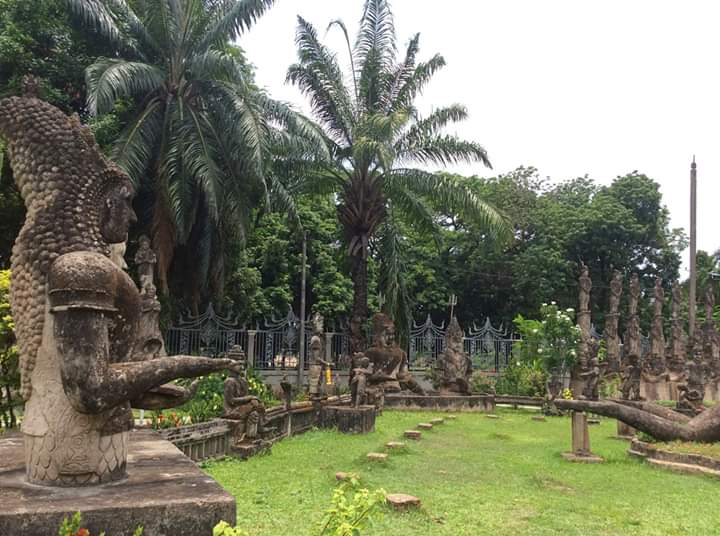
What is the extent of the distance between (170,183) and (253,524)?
9.83 meters

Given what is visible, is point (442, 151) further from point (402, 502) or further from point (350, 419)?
point (402, 502)

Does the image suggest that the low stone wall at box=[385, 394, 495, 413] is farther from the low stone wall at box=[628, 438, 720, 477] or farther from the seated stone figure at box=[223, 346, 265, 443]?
the seated stone figure at box=[223, 346, 265, 443]

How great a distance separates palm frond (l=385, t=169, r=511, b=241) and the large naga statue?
1369cm

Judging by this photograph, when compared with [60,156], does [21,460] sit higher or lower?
lower

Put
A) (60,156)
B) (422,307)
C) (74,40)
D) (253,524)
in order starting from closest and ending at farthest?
(60,156), (253,524), (74,40), (422,307)

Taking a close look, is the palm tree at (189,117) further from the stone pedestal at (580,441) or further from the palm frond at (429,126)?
the stone pedestal at (580,441)

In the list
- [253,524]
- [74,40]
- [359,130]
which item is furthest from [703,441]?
[74,40]

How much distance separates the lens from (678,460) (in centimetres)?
984

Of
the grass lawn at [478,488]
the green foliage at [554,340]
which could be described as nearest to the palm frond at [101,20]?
the grass lawn at [478,488]

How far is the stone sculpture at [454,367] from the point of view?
1992 centimetres

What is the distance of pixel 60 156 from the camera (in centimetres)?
316

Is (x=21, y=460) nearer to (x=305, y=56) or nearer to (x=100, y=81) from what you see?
(x=100, y=81)

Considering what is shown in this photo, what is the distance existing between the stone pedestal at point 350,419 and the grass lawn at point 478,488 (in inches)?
11.3

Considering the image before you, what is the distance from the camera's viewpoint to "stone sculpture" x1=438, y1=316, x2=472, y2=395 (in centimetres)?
1992
